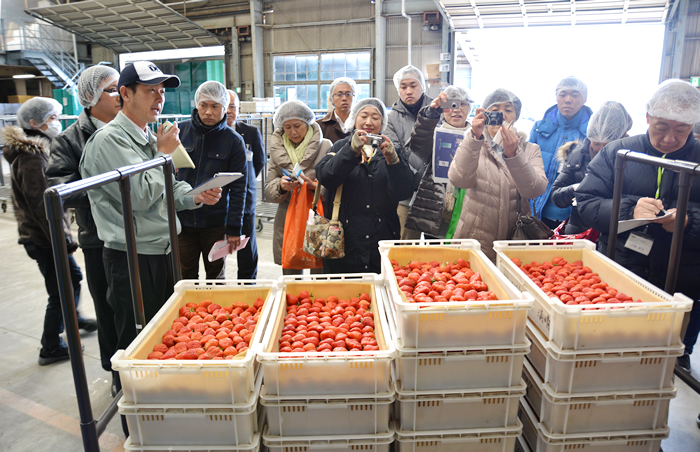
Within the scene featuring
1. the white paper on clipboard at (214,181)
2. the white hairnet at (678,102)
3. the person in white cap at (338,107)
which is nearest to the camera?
the white paper on clipboard at (214,181)

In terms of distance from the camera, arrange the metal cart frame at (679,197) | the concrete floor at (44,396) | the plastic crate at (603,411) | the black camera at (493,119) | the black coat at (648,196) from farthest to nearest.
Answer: the black camera at (493,119)
the concrete floor at (44,396)
the black coat at (648,196)
the metal cart frame at (679,197)
the plastic crate at (603,411)

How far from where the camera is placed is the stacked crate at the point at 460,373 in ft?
4.68

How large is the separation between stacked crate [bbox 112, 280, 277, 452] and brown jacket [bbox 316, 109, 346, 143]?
232 cm

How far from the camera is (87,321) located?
3293 millimetres

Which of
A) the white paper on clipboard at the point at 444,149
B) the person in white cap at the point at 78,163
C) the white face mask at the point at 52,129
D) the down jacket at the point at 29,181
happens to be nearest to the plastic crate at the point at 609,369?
the white paper on clipboard at the point at 444,149

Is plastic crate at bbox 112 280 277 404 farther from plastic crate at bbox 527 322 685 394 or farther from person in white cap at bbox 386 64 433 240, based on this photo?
person in white cap at bbox 386 64 433 240

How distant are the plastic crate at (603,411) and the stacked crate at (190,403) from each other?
93cm

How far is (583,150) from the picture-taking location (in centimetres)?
305

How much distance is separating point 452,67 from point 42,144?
8117 millimetres

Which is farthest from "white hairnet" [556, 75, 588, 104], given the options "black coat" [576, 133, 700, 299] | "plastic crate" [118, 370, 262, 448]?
"plastic crate" [118, 370, 262, 448]

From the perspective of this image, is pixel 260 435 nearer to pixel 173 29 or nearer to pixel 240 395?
pixel 240 395

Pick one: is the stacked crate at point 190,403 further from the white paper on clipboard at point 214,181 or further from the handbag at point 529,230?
the handbag at point 529,230

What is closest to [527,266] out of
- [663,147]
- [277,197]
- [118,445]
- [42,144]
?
[663,147]

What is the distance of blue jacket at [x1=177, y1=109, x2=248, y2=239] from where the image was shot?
285 cm
